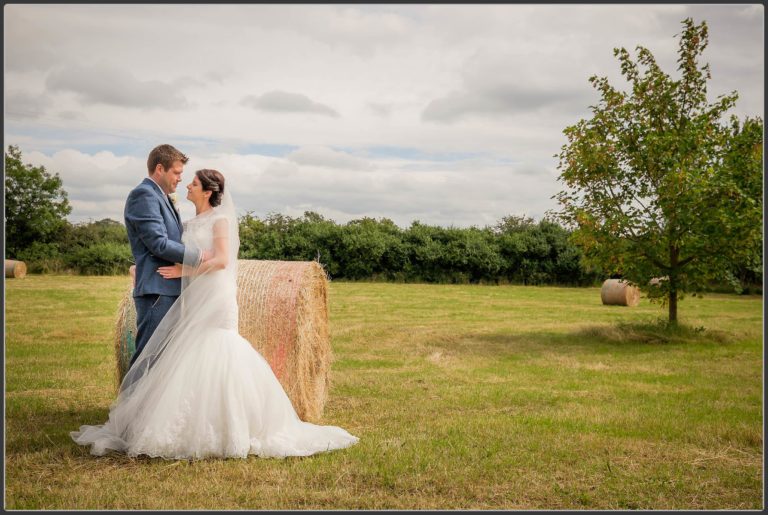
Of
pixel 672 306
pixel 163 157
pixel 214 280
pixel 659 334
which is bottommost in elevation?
pixel 659 334

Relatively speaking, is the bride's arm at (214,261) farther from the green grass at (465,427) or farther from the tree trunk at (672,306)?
the tree trunk at (672,306)

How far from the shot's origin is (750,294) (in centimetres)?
2952

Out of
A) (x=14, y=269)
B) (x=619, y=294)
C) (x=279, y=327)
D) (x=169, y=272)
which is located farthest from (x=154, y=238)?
(x=14, y=269)

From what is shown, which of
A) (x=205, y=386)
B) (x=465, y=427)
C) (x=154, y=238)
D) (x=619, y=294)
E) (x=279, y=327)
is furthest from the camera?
(x=619, y=294)

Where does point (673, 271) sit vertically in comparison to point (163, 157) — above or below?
below

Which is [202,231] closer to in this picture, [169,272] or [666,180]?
[169,272]

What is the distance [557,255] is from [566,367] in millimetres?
25189

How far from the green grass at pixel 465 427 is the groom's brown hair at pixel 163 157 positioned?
234 cm

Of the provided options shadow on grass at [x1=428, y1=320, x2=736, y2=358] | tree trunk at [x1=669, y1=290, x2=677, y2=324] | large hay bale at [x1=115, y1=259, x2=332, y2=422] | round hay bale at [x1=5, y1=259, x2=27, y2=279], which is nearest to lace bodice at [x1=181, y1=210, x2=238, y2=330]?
large hay bale at [x1=115, y1=259, x2=332, y2=422]

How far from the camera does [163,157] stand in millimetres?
5730

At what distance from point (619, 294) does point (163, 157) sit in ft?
63.2

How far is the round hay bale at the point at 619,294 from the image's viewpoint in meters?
22.4

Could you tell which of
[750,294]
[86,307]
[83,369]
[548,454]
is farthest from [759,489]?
[750,294]

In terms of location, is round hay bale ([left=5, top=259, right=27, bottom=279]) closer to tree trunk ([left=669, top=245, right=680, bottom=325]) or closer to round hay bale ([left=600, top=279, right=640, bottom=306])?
round hay bale ([left=600, top=279, right=640, bottom=306])
